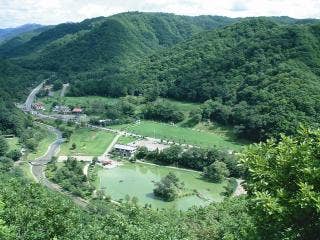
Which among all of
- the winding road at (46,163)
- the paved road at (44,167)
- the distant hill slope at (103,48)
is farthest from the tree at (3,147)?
the distant hill slope at (103,48)

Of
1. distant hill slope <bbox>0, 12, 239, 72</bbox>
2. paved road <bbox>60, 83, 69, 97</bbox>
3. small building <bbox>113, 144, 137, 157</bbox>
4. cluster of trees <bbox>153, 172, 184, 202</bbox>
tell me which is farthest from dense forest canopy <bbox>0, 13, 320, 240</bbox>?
cluster of trees <bbox>153, 172, 184, 202</bbox>

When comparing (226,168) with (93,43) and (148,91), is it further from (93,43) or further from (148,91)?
(93,43)

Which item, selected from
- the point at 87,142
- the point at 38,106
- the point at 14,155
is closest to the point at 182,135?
the point at 87,142

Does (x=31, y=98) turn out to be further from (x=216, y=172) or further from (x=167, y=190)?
(x=167, y=190)

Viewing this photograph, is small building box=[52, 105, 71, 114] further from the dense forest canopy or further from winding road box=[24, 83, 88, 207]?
winding road box=[24, 83, 88, 207]

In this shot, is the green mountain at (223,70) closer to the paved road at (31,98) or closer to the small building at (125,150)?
the paved road at (31,98)
